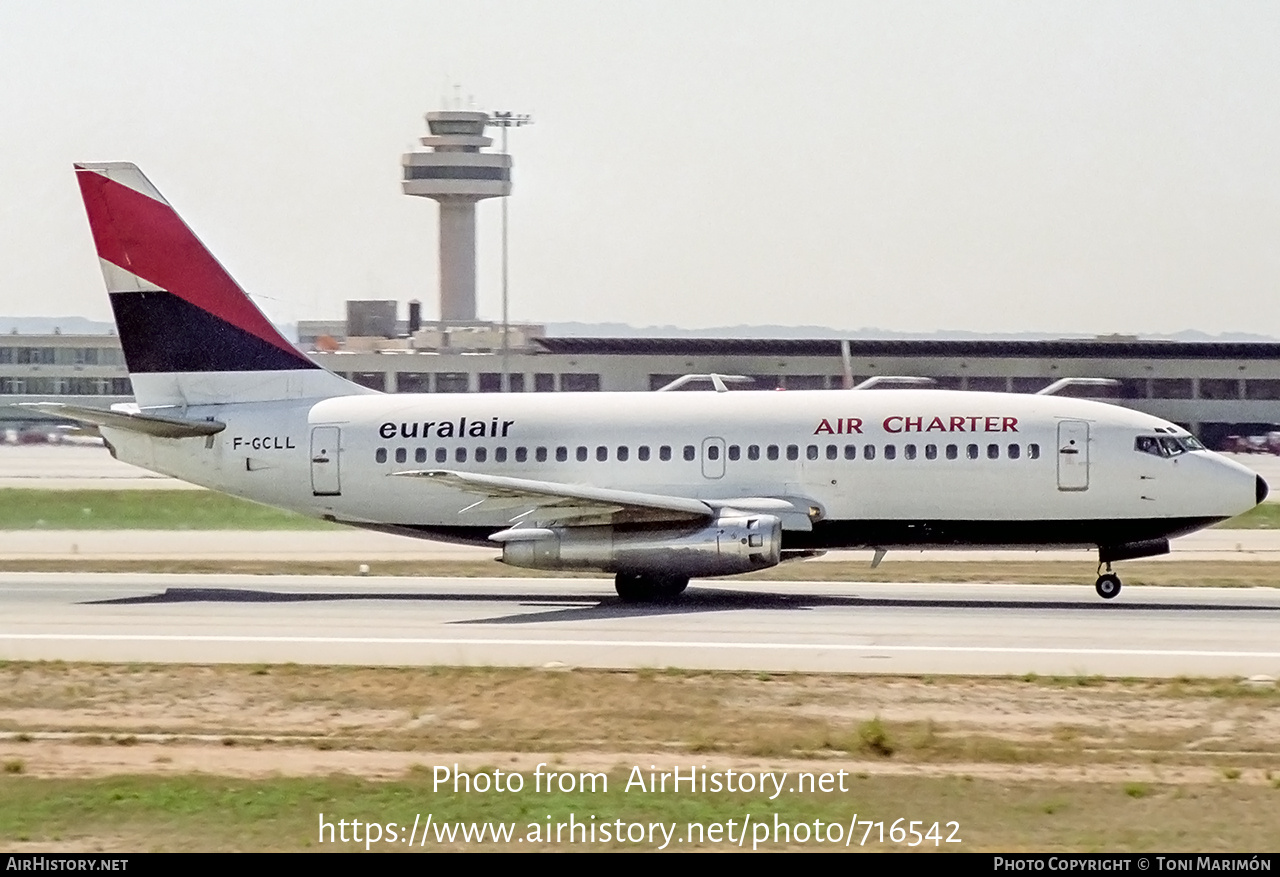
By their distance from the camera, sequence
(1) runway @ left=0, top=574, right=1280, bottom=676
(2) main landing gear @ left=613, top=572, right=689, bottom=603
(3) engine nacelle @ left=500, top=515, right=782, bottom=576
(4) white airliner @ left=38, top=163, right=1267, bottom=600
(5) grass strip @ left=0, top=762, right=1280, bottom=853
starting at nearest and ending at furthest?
(5) grass strip @ left=0, top=762, right=1280, bottom=853, (1) runway @ left=0, top=574, right=1280, bottom=676, (3) engine nacelle @ left=500, top=515, right=782, bottom=576, (4) white airliner @ left=38, top=163, right=1267, bottom=600, (2) main landing gear @ left=613, top=572, right=689, bottom=603

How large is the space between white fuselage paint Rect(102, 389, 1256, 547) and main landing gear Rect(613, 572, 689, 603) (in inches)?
75.9

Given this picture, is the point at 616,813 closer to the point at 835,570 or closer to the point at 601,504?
the point at 601,504

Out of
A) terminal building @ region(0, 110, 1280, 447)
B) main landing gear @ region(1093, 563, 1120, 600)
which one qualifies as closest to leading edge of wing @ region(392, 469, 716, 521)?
main landing gear @ region(1093, 563, 1120, 600)

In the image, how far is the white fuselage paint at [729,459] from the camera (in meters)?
33.3

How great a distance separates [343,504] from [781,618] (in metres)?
11.1

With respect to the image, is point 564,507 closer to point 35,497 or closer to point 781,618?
point 781,618

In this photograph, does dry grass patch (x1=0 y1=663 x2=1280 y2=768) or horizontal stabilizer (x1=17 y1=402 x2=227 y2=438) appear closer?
dry grass patch (x1=0 y1=663 x2=1280 y2=768)

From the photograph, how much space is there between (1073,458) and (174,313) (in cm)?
1915

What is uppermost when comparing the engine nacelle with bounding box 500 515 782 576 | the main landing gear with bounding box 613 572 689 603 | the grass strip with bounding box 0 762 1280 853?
the engine nacelle with bounding box 500 515 782 576

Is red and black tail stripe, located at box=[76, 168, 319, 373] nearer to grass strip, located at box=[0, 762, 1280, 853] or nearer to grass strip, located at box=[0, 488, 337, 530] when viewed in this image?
grass strip, located at box=[0, 488, 337, 530]

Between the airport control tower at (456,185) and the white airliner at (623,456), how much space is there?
13739cm

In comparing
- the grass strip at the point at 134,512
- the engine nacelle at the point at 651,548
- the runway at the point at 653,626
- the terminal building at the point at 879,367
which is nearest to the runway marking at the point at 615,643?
the runway at the point at 653,626

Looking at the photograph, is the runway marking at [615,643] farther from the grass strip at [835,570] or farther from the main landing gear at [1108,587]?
the grass strip at [835,570]

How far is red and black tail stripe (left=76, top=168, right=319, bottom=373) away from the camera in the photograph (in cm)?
3694
